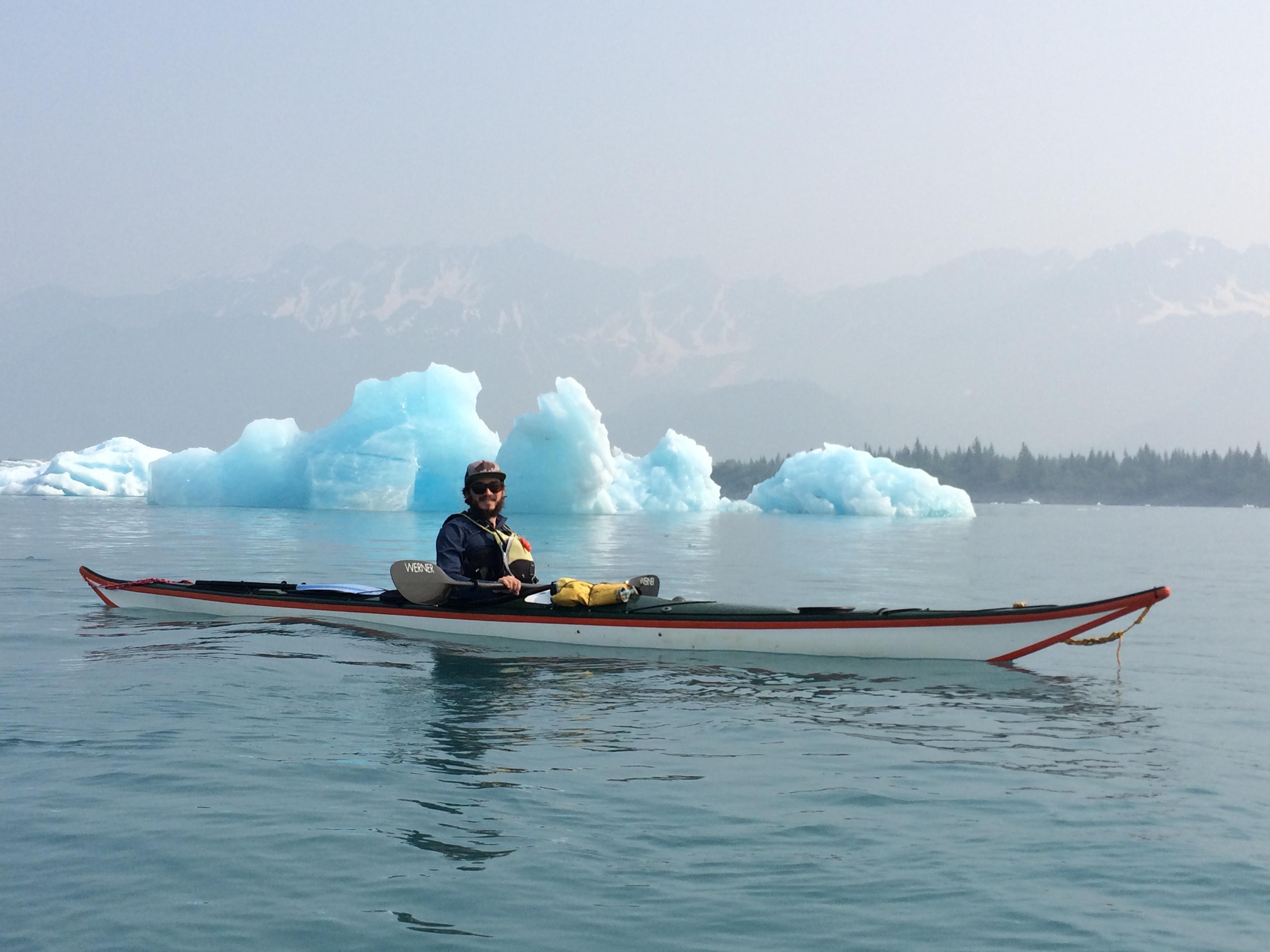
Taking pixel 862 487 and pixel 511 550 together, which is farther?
pixel 862 487

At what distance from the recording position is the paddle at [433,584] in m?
10.4

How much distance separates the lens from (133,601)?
13.1 m

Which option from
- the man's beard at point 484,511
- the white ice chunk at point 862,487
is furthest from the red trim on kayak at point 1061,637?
the white ice chunk at point 862,487

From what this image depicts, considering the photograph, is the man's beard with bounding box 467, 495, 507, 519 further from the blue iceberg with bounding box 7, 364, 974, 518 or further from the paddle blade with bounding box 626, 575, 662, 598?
the blue iceberg with bounding box 7, 364, 974, 518

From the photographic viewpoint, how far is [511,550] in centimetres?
1055

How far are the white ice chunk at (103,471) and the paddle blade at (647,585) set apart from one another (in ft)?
202

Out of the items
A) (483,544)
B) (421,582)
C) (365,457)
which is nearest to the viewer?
(483,544)

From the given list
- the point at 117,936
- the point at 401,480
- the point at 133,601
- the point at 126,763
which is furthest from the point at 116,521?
the point at 117,936

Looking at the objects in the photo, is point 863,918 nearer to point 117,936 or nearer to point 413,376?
point 117,936

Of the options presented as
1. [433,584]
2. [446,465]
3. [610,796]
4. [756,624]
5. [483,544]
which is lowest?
[610,796]

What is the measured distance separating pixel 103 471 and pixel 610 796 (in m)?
69.2

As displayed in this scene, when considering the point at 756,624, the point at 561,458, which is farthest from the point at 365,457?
the point at 756,624

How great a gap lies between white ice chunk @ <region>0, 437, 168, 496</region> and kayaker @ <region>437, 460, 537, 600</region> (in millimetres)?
60876

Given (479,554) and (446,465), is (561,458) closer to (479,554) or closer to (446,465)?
(446,465)
